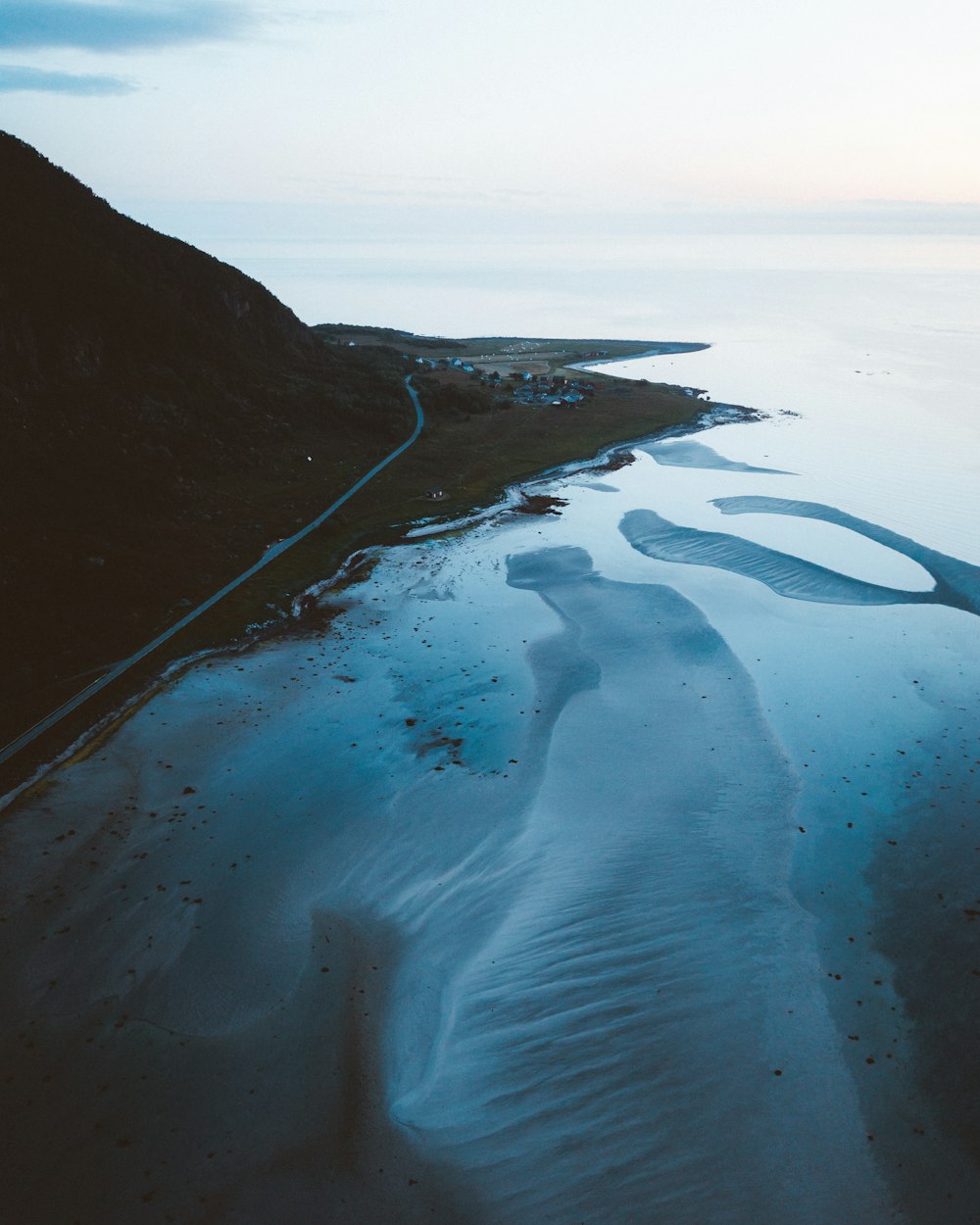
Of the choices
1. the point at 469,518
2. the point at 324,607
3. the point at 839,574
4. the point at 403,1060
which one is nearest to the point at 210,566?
the point at 324,607

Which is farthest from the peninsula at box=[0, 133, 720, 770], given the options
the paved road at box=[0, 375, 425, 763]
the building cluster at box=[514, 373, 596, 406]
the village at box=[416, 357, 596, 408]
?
the village at box=[416, 357, 596, 408]

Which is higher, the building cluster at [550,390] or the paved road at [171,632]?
the building cluster at [550,390]

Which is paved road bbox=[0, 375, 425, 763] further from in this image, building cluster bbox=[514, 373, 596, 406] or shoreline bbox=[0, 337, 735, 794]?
building cluster bbox=[514, 373, 596, 406]

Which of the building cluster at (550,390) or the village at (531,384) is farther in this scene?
the village at (531,384)

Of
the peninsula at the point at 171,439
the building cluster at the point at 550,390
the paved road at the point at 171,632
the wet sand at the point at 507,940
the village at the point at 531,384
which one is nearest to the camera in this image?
the wet sand at the point at 507,940

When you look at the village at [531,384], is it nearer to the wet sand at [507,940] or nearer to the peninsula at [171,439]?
the peninsula at [171,439]

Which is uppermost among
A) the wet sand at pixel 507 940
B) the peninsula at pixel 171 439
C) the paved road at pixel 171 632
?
the peninsula at pixel 171 439

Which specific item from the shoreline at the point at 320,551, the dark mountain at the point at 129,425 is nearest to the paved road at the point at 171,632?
the shoreline at the point at 320,551

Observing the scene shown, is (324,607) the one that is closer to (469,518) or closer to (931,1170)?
(469,518)

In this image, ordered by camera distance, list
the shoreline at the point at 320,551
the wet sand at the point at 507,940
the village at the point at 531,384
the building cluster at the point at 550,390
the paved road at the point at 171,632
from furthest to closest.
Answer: the village at the point at 531,384
the building cluster at the point at 550,390
the shoreline at the point at 320,551
the paved road at the point at 171,632
the wet sand at the point at 507,940
